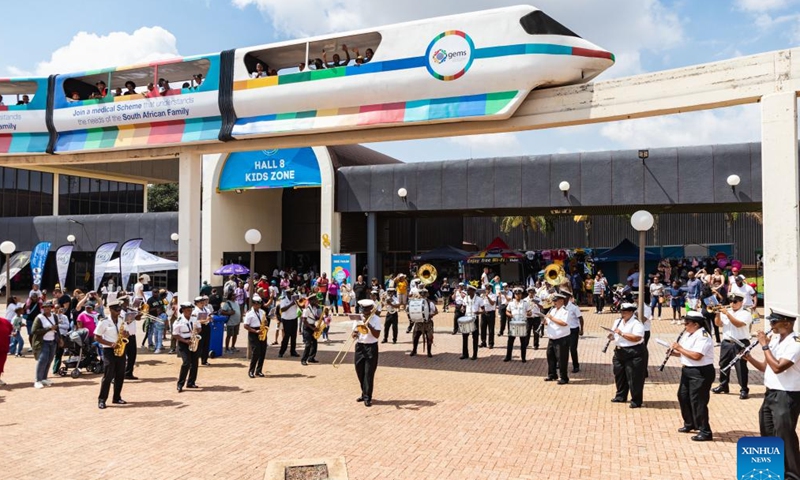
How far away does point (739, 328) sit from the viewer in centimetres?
1018

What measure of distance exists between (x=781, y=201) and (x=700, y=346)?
4116 mm

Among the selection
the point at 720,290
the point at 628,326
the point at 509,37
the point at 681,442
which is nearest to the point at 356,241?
the point at 720,290

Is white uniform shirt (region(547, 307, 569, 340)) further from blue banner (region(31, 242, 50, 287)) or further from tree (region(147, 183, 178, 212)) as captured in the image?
tree (region(147, 183, 178, 212))

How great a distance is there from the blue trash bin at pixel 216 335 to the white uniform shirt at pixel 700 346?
10973 millimetres

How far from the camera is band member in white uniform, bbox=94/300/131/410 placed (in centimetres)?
974

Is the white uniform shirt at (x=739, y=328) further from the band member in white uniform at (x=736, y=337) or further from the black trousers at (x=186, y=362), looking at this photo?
the black trousers at (x=186, y=362)

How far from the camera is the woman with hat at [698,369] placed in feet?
25.1

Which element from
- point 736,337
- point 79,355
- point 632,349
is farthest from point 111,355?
point 736,337

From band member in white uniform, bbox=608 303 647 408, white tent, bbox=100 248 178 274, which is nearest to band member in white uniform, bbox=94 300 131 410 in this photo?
band member in white uniform, bbox=608 303 647 408

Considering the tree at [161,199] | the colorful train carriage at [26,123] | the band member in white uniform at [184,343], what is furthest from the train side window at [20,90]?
the tree at [161,199]

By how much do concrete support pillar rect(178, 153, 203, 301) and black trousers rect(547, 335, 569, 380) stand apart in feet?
31.6

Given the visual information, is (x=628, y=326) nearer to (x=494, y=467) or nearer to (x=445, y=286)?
(x=494, y=467)

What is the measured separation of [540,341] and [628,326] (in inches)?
320

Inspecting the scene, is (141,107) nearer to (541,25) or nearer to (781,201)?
(541,25)
